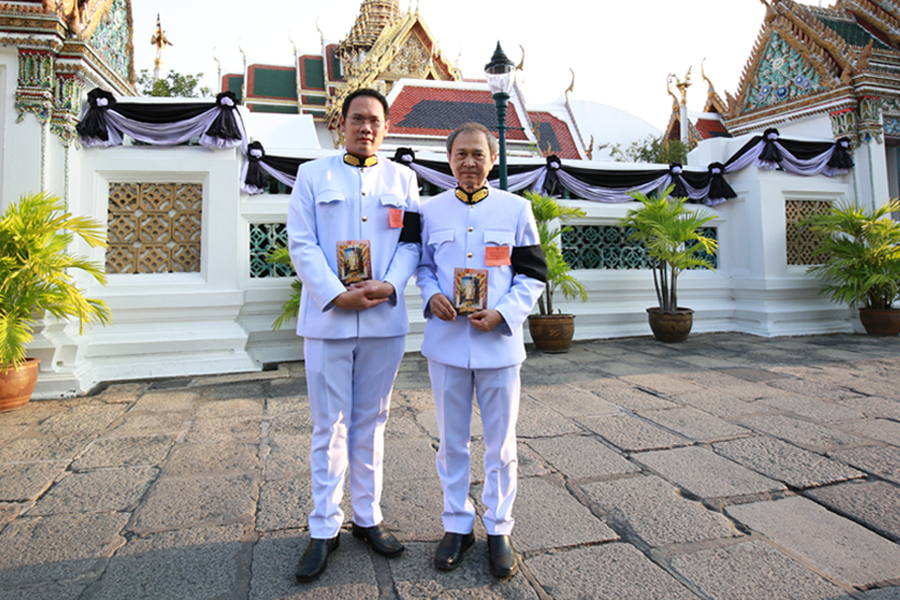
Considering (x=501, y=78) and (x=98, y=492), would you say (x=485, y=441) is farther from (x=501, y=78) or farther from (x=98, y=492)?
(x=501, y=78)

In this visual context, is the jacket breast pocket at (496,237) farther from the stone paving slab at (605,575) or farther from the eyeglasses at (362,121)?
the stone paving slab at (605,575)

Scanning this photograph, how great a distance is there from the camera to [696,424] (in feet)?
10.6

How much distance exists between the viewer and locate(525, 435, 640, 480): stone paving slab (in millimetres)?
2529

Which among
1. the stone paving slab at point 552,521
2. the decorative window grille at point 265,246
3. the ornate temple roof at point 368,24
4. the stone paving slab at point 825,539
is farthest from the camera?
the ornate temple roof at point 368,24

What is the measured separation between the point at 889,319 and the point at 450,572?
7.17 metres

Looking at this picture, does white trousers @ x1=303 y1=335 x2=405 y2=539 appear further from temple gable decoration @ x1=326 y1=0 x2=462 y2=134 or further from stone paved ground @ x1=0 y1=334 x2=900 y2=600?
temple gable decoration @ x1=326 y1=0 x2=462 y2=134

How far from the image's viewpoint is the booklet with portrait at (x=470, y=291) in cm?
184

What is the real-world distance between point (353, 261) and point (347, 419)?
570 mm

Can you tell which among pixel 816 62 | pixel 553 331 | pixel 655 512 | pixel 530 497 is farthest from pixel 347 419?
pixel 816 62

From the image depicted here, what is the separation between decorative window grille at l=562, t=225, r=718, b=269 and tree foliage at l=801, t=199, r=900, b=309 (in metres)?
2.22

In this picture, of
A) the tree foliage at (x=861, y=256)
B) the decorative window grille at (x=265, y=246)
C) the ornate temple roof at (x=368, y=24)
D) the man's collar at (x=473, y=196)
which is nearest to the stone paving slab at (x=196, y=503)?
the man's collar at (x=473, y=196)

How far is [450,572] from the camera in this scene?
1.73 meters

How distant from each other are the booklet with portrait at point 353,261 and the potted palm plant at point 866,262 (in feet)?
22.1

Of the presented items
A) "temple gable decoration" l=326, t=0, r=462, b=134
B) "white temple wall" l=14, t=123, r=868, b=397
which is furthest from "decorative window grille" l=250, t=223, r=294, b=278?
"temple gable decoration" l=326, t=0, r=462, b=134
